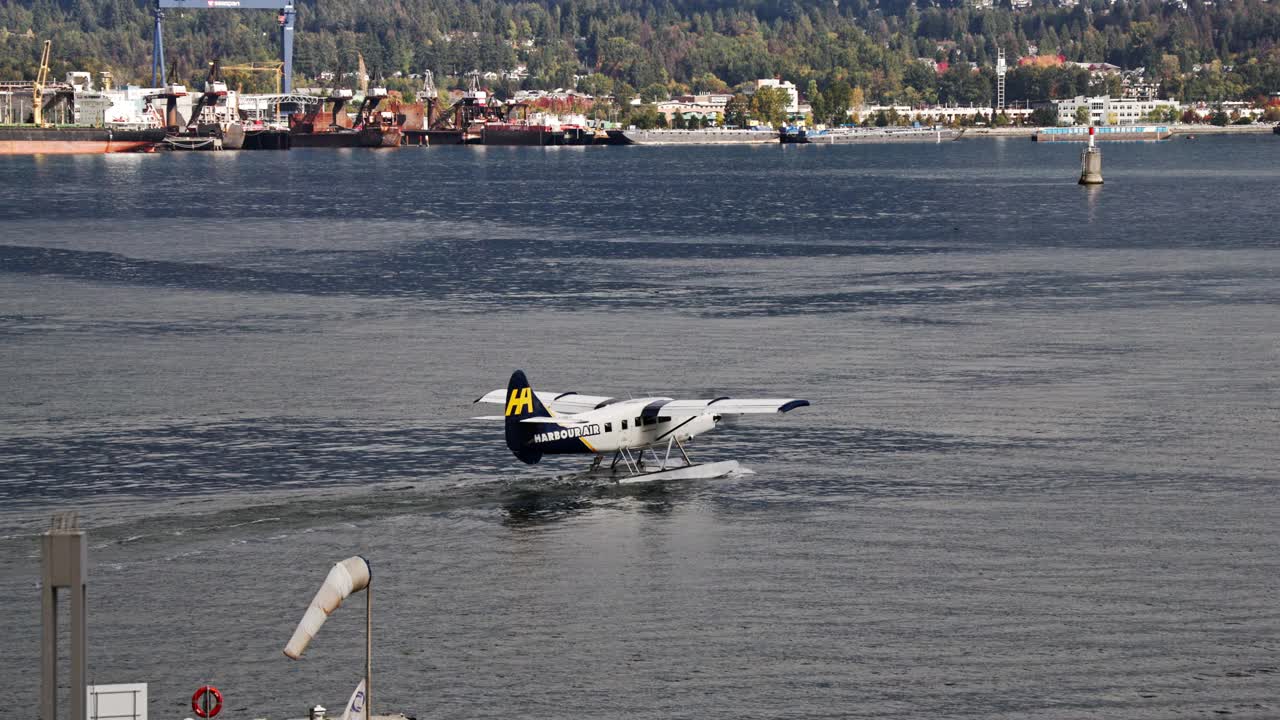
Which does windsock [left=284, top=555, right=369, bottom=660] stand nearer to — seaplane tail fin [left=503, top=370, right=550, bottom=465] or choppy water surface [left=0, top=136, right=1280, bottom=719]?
choppy water surface [left=0, top=136, right=1280, bottom=719]

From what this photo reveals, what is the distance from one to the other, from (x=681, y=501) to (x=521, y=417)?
526 centimetres

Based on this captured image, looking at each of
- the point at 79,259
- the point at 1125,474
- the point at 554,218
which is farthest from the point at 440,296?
the point at 554,218

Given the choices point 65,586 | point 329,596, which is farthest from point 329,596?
point 65,586

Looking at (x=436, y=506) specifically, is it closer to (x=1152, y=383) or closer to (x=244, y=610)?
(x=244, y=610)

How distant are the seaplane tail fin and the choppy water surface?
145 centimetres

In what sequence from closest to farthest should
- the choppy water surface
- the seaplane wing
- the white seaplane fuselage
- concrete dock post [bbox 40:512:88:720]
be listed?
concrete dock post [bbox 40:512:88:720]
the choppy water surface
the white seaplane fuselage
the seaplane wing

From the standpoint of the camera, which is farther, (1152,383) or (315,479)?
(1152,383)

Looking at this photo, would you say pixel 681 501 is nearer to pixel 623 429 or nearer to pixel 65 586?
pixel 623 429

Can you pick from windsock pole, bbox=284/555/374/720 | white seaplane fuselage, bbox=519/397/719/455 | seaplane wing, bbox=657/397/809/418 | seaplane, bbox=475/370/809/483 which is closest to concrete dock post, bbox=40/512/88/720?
windsock pole, bbox=284/555/374/720

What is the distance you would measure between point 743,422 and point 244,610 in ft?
86.9

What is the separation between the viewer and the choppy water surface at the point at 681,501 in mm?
37406

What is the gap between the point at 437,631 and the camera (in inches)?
1575

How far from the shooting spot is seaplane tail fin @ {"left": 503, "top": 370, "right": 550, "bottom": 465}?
170 ft

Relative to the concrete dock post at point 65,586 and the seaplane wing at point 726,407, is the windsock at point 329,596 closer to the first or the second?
the concrete dock post at point 65,586
